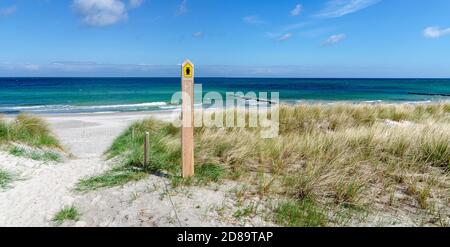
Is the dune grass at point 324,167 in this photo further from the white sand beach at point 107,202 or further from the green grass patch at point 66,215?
the green grass patch at point 66,215

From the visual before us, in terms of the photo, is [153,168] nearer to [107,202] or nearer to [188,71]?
[107,202]

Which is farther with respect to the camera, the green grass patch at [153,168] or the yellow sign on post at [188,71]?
the green grass patch at [153,168]

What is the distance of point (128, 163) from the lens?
232 inches

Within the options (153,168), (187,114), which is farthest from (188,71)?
(153,168)

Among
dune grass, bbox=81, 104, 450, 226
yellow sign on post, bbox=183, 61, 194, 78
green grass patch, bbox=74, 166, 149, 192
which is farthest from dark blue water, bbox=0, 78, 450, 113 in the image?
yellow sign on post, bbox=183, 61, 194, 78

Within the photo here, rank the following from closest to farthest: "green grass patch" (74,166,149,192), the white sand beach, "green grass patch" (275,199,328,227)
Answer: "green grass patch" (275,199,328,227)
the white sand beach
"green grass patch" (74,166,149,192)

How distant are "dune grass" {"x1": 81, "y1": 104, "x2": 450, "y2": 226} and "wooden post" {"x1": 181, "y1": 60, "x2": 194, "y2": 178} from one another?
0.24 m

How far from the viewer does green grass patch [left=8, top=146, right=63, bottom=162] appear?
653cm

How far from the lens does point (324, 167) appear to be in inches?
202

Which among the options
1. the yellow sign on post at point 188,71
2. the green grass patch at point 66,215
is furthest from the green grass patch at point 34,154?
the yellow sign on post at point 188,71

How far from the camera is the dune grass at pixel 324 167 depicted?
13.7ft

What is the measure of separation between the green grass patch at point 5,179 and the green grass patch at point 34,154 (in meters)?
1.08

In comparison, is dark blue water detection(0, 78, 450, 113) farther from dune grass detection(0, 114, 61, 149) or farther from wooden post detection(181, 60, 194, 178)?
wooden post detection(181, 60, 194, 178)
